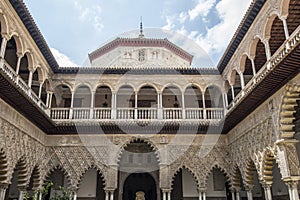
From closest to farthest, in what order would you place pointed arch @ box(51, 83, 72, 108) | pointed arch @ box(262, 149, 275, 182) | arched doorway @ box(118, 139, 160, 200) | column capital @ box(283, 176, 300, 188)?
column capital @ box(283, 176, 300, 188) < pointed arch @ box(262, 149, 275, 182) < pointed arch @ box(51, 83, 72, 108) < arched doorway @ box(118, 139, 160, 200)

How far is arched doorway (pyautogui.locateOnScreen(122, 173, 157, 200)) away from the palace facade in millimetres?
54

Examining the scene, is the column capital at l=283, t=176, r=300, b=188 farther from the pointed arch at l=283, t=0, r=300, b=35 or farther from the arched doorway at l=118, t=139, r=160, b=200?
the arched doorway at l=118, t=139, r=160, b=200

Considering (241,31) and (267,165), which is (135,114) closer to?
(241,31)

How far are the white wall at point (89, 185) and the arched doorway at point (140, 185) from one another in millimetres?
1945

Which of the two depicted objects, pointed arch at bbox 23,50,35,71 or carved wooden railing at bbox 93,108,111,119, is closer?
pointed arch at bbox 23,50,35,71

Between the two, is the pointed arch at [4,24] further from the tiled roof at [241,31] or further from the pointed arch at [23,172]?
the tiled roof at [241,31]

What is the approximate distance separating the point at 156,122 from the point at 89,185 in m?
4.70

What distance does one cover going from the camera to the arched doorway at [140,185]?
49.1 ft

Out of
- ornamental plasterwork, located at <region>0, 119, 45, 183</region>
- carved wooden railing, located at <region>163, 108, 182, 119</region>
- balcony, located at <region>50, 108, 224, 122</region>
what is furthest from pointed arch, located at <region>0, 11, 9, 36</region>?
carved wooden railing, located at <region>163, 108, 182, 119</region>

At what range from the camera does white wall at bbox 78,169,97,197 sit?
1338cm

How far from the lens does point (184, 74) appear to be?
1306 centimetres

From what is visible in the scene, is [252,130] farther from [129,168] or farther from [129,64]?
[129,64]

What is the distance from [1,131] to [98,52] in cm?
1059

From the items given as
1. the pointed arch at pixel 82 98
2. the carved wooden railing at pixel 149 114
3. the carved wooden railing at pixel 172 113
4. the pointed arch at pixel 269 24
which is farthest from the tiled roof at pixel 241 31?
the pointed arch at pixel 82 98
